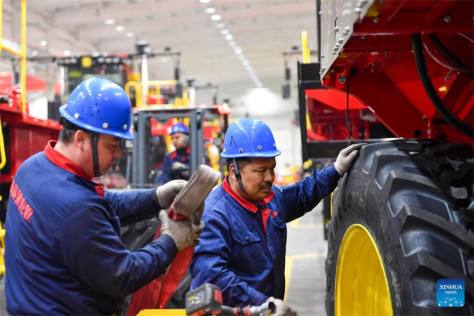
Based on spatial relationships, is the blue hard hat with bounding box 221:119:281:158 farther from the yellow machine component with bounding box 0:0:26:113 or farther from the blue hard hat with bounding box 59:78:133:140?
the yellow machine component with bounding box 0:0:26:113

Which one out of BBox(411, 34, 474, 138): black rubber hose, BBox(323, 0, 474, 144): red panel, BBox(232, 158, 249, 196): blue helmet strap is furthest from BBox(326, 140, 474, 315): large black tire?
BBox(232, 158, 249, 196): blue helmet strap

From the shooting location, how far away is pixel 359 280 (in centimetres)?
323

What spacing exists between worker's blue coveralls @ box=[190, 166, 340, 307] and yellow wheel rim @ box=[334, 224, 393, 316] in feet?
1.17

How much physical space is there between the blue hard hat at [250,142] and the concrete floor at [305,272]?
3.39 m

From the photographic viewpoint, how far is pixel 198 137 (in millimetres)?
8445

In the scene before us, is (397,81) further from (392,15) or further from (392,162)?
(392,15)

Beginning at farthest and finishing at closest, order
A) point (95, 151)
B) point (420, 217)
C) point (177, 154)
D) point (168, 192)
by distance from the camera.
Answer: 1. point (177, 154)
2. point (168, 192)
3. point (95, 151)
4. point (420, 217)

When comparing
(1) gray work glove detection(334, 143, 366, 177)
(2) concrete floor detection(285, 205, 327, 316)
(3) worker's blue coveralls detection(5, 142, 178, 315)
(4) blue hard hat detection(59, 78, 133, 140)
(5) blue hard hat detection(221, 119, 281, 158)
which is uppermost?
(4) blue hard hat detection(59, 78, 133, 140)

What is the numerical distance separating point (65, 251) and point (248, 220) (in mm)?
1263

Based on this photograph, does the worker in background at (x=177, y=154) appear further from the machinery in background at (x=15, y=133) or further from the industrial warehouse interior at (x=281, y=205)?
the industrial warehouse interior at (x=281, y=205)

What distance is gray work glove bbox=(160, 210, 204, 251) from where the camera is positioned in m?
2.62

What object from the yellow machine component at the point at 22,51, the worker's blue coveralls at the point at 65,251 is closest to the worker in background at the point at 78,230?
the worker's blue coveralls at the point at 65,251

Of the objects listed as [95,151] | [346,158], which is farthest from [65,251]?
[346,158]

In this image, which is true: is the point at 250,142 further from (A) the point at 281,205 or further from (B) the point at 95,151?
(B) the point at 95,151
